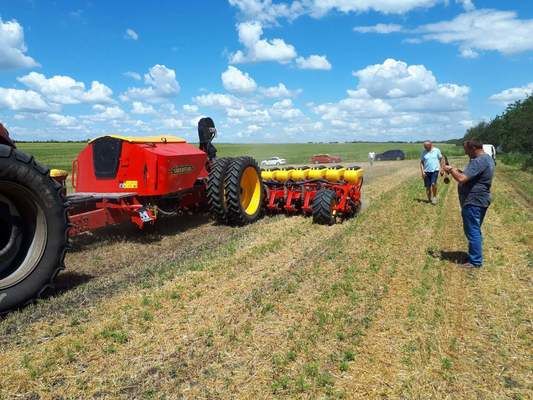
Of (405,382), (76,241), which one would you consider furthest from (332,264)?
(76,241)

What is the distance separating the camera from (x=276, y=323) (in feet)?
14.2

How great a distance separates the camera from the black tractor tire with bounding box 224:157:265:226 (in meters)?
8.46

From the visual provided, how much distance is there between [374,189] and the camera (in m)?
15.6

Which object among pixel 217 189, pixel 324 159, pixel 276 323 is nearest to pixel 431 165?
pixel 217 189

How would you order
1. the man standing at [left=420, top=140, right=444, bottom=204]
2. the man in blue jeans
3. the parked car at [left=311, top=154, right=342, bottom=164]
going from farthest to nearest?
1. the parked car at [left=311, top=154, right=342, bottom=164]
2. the man standing at [left=420, top=140, right=444, bottom=204]
3. the man in blue jeans

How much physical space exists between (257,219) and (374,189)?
7.31 meters

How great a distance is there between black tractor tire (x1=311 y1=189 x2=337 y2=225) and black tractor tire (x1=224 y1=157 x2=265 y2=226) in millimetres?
1224

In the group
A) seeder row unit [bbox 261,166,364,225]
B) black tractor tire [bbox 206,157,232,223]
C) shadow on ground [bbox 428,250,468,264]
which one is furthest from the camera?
seeder row unit [bbox 261,166,364,225]

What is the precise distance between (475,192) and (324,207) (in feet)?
9.87

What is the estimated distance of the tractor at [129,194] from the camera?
4.34 metres

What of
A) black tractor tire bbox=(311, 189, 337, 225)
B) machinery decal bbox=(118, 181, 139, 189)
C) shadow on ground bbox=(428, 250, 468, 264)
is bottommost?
shadow on ground bbox=(428, 250, 468, 264)

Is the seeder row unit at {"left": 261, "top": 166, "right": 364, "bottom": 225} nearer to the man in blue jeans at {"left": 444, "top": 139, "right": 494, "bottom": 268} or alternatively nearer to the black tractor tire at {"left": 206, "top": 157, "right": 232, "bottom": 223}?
the black tractor tire at {"left": 206, "top": 157, "right": 232, "bottom": 223}

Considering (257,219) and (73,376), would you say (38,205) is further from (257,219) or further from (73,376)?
(257,219)

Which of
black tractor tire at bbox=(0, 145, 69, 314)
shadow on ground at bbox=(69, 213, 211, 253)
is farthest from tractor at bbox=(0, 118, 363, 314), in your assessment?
shadow on ground at bbox=(69, 213, 211, 253)
